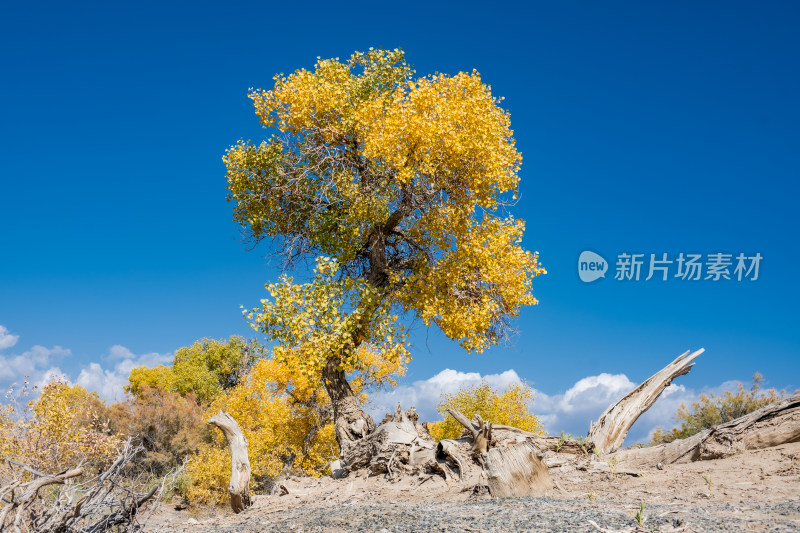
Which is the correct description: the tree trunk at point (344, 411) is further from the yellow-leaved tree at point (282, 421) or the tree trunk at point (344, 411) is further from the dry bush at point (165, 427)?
the dry bush at point (165, 427)

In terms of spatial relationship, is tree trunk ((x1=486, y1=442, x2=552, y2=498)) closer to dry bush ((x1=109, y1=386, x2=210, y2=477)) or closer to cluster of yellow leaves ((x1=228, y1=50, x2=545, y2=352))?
cluster of yellow leaves ((x1=228, y1=50, x2=545, y2=352))

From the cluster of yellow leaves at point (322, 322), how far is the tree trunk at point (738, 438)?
6.51m

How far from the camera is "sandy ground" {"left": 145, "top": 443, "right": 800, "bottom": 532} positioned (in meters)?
7.35

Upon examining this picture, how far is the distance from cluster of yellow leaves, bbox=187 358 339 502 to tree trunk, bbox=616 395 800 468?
14.3m

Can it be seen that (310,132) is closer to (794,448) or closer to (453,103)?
(453,103)

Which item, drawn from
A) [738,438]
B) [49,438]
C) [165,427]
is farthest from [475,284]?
[165,427]

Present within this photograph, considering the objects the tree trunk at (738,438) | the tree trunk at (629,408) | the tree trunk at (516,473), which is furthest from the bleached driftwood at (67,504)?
the tree trunk at (629,408)

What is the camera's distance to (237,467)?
1320cm

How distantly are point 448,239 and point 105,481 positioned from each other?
10.2 meters

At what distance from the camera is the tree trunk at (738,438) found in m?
12.9

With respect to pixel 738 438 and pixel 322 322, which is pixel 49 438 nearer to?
pixel 322 322

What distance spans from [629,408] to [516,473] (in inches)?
282

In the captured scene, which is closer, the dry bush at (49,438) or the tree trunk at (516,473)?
the tree trunk at (516,473)

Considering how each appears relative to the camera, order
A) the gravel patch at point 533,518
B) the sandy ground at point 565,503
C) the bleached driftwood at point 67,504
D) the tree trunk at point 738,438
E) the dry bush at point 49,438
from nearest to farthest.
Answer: the bleached driftwood at point 67,504 < the gravel patch at point 533,518 < the sandy ground at point 565,503 < the tree trunk at point 738,438 < the dry bush at point 49,438
